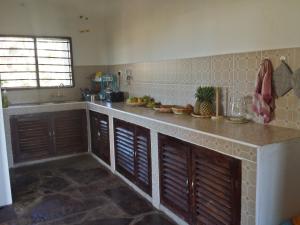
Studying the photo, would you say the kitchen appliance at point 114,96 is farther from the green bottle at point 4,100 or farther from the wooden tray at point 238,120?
the wooden tray at point 238,120

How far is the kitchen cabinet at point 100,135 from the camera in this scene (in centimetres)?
394

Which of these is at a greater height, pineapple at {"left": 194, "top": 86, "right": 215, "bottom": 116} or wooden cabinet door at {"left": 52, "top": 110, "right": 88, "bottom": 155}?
pineapple at {"left": 194, "top": 86, "right": 215, "bottom": 116}

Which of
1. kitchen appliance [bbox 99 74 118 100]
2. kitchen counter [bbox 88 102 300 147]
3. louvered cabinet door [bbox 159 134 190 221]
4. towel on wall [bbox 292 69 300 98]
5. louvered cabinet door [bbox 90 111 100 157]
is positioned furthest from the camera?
kitchen appliance [bbox 99 74 118 100]

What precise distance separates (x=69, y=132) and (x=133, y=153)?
179 centimetres

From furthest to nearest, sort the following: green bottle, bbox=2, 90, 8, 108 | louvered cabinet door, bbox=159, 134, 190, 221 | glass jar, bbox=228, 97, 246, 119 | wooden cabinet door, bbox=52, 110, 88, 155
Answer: wooden cabinet door, bbox=52, 110, 88, 155 < green bottle, bbox=2, 90, 8, 108 < glass jar, bbox=228, 97, 246, 119 < louvered cabinet door, bbox=159, 134, 190, 221

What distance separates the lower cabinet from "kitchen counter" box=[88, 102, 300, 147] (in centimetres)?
14

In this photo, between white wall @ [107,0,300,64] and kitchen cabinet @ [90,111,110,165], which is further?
kitchen cabinet @ [90,111,110,165]

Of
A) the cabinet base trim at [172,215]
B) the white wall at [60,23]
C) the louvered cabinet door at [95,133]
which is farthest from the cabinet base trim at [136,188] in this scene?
the white wall at [60,23]

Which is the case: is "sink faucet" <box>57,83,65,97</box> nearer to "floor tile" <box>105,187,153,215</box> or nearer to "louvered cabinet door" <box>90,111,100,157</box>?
"louvered cabinet door" <box>90,111,100,157</box>

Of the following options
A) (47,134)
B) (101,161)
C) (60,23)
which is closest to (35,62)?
(60,23)

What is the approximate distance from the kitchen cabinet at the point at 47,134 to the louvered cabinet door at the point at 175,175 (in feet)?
7.72

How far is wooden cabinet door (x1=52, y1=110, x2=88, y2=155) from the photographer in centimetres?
447

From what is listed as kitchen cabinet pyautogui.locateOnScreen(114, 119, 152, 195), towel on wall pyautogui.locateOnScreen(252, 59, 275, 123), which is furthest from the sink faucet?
towel on wall pyautogui.locateOnScreen(252, 59, 275, 123)

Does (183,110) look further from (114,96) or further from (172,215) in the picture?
(114,96)
